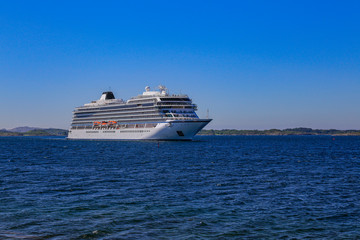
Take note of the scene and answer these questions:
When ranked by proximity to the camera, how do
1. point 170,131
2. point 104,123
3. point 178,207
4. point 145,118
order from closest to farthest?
point 178,207 < point 170,131 < point 145,118 < point 104,123

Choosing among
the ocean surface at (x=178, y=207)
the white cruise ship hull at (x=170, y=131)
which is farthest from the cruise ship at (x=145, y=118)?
the ocean surface at (x=178, y=207)

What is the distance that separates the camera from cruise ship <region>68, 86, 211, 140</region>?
10919cm

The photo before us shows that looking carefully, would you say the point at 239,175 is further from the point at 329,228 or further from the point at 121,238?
the point at 121,238

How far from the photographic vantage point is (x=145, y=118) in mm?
118312

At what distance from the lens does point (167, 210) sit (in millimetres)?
20953

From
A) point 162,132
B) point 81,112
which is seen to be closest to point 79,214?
point 162,132

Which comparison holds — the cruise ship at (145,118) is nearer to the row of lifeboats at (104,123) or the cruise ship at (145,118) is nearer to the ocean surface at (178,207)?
the row of lifeboats at (104,123)

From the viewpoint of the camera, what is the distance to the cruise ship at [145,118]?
109188mm

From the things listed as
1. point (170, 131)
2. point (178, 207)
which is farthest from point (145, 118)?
point (178, 207)

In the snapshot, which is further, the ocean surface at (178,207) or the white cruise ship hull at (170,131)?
the white cruise ship hull at (170,131)

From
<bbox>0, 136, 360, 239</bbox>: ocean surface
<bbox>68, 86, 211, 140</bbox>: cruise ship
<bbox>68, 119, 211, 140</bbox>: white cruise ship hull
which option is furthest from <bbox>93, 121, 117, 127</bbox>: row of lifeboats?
<bbox>0, 136, 360, 239</bbox>: ocean surface

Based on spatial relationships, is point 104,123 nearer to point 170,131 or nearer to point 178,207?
point 170,131

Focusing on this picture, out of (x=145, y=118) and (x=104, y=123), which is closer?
(x=145, y=118)

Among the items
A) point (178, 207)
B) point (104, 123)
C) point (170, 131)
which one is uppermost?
point (104, 123)
